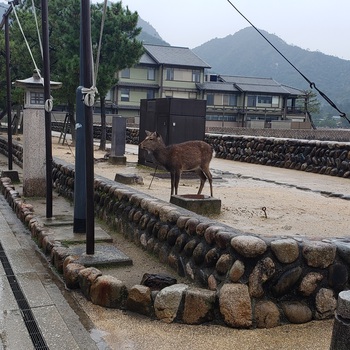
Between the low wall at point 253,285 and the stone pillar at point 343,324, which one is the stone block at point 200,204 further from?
the stone pillar at point 343,324

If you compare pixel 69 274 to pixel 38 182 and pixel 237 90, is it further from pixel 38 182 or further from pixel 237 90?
pixel 237 90

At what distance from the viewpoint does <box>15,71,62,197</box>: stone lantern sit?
977cm

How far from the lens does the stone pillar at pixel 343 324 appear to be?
2439 millimetres

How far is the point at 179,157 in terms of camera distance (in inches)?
315

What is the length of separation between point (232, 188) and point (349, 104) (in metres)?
70.6

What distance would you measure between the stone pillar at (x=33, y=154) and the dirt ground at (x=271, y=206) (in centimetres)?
204

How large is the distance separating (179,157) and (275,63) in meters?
129

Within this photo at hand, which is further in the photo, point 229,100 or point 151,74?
point 229,100

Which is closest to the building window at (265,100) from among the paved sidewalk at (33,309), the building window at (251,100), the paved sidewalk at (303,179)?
the building window at (251,100)

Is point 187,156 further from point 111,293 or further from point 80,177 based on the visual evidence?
point 111,293

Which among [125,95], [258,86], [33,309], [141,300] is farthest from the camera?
[258,86]

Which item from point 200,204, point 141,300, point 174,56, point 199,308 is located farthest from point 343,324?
point 174,56

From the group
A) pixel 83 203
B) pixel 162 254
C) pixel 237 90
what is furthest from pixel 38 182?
pixel 237 90

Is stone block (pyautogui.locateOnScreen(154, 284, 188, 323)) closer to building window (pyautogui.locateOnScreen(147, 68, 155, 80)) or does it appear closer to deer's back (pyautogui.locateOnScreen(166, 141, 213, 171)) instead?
deer's back (pyautogui.locateOnScreen(166, 141, 213, 171))
